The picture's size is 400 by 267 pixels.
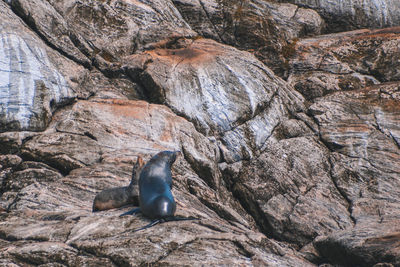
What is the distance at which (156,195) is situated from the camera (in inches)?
405

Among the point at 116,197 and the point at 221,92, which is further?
the point at 221,92

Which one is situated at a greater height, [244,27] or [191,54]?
[244,27]

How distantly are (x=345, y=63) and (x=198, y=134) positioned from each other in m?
11.1

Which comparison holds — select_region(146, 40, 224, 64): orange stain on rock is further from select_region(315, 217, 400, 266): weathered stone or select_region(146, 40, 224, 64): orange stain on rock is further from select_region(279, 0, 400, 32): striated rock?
select_region(315, 217, 400, 266): weathered stone

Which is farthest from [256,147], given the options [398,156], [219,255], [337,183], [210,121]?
[219,255]

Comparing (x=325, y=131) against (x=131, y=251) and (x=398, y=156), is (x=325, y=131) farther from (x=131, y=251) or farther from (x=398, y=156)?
(x=131, y=251)

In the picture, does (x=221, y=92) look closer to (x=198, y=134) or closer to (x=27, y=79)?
(x=198, y=134)

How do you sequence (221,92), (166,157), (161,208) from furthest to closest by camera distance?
(221,92) < (166,157) < (161,208)

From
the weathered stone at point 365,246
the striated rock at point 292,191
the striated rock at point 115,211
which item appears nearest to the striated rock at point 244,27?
the striated rock at point 292,191

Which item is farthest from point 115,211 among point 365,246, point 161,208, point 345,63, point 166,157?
point 345,63

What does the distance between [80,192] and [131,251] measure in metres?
5.41

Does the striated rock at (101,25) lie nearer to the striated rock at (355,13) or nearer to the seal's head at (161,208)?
the striated rock at (355,13)

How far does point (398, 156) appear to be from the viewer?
1869cm

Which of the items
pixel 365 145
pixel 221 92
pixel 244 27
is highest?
pixel 244 27
